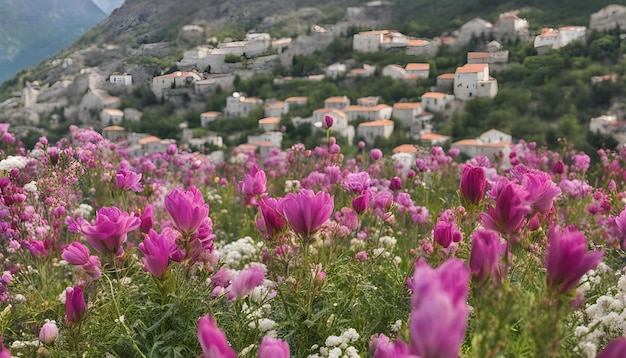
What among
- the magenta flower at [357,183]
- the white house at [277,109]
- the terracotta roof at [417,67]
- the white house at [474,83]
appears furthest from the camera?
the terracotta roof at [417,67]

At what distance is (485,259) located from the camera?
725 millimetres

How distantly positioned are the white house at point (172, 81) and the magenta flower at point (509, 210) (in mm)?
39140

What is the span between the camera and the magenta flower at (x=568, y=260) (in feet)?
2.19

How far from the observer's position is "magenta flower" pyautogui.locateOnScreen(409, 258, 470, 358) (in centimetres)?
45

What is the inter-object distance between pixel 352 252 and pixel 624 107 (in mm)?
30589

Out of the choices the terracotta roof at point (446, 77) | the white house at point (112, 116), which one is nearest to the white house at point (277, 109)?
the white house at point (112, 116)

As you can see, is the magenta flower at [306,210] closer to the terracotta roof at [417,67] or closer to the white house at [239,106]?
the white house at [239,106]

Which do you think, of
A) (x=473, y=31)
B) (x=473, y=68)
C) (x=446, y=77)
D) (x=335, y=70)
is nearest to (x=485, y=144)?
(x=473, y=68)

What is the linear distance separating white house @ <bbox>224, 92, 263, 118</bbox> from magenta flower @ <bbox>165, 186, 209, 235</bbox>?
37451mm

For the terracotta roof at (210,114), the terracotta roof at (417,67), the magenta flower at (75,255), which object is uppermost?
the magenta flower at (75,255)

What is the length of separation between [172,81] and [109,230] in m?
41.2

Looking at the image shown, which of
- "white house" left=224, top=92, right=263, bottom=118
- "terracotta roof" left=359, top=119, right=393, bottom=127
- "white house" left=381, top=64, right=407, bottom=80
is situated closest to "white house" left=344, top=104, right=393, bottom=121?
"terracotta roof" left=359, top=119, right=393, bottom=127

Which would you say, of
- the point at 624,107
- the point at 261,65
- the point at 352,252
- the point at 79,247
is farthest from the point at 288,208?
the point at 261,65

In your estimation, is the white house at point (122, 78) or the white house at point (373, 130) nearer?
Result: the white house at point (373, 130)
